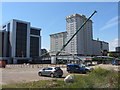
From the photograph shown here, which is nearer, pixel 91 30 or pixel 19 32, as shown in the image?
pixel 19 32

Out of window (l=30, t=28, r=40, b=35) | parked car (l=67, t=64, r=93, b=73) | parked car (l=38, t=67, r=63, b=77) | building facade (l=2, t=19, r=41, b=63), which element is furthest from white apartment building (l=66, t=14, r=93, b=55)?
parked car (l=38, t=67, r=63, b=77)

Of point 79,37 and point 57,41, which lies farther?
point 57,41

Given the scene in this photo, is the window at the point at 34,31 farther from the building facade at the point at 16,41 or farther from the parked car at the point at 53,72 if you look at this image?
the parked car at the point at 53,72

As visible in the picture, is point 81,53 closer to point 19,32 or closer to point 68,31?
point 68,31

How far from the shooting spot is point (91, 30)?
5630 inches

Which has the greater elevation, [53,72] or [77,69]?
[53,72]

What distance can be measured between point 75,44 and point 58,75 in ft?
349

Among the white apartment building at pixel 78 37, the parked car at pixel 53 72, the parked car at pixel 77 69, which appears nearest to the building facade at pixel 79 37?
the white apartment building at pixel 78 37

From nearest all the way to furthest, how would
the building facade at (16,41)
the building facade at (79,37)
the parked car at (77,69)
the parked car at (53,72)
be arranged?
1. the parked car at (53,72)
2. the parked car at (77,69)
3. the building facade at (16,41)
4. the building facade at (79,37)

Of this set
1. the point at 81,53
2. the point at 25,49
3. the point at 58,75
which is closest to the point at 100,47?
the point at 81,53

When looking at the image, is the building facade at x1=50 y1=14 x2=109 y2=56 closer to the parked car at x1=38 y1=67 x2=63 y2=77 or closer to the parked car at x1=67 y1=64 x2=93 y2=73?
the parked car at x1=67 y1=64 x2=93 y2=73

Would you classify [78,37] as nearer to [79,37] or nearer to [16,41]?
[79,37]

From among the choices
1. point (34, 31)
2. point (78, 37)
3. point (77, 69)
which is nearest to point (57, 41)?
point (34, 31)

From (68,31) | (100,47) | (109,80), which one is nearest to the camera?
(109,80)
